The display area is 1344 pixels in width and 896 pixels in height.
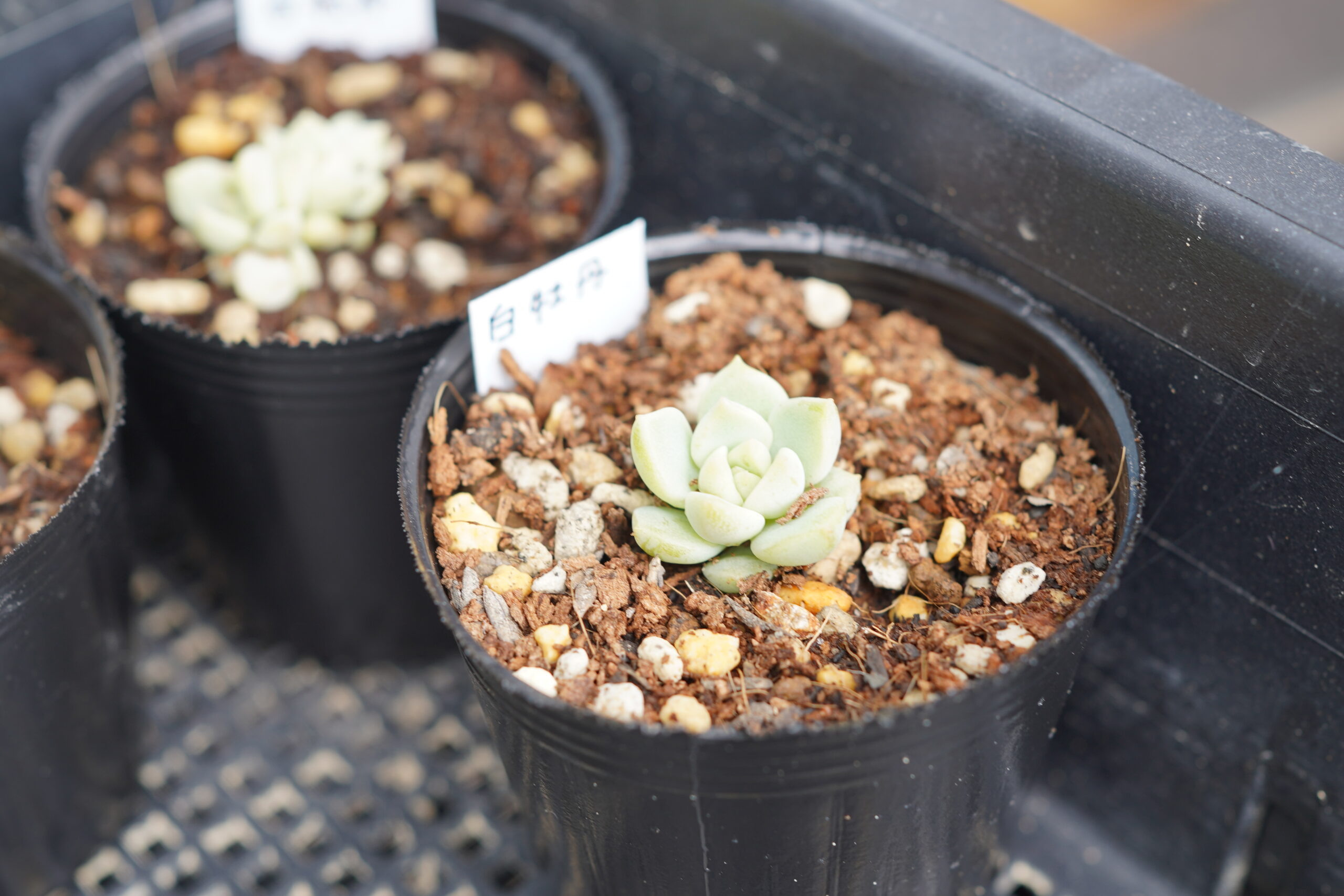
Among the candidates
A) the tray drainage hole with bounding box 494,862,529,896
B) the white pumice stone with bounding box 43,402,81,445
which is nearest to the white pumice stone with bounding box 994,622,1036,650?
the tray drainage hole with bounding box 494,862,529,896

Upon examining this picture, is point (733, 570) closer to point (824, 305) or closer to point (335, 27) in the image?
point (824, 305)

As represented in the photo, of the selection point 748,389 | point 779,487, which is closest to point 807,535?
point 779,487

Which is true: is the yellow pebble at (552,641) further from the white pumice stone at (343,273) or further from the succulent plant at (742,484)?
the white pumice stone at (343,273)

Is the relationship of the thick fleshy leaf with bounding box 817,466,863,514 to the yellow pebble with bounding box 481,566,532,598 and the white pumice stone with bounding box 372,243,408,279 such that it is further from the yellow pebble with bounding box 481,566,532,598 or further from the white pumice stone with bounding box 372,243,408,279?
the white pumice stone with bounding box 372,243,408,279

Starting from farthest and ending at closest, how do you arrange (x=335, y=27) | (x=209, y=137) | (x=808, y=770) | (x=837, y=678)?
(x=335, y=27), (x=209, y=137), (x=837, y=678), (x=808, y=770)

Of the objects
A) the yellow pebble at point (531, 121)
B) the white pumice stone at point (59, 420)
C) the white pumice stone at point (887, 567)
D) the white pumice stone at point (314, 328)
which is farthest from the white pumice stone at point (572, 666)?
the yellow pebble at point (531, 121)

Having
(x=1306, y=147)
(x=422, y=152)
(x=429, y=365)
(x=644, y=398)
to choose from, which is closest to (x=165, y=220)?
(x=422, y=152)
